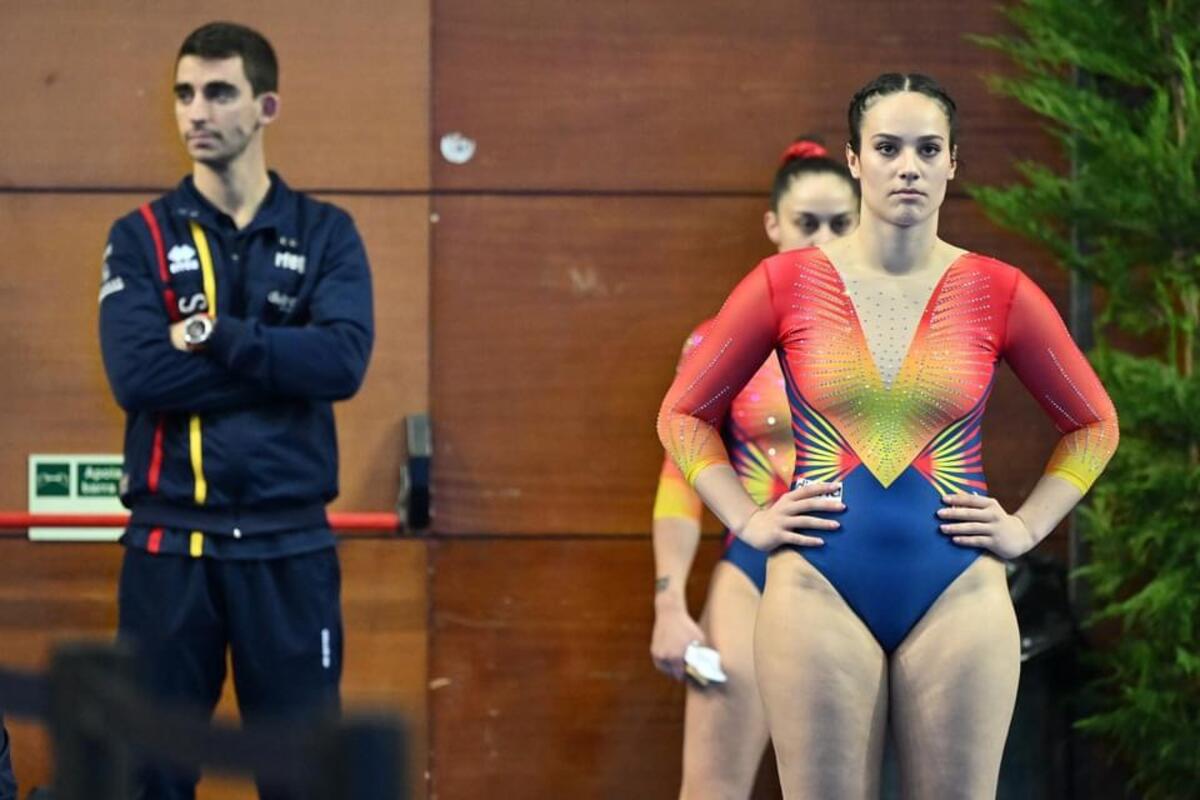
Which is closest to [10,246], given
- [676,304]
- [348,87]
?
[348,87]

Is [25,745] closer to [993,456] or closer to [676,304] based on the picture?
[676,304]

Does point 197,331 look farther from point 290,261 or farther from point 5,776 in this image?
point 5,776

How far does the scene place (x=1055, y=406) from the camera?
2977 millimetres

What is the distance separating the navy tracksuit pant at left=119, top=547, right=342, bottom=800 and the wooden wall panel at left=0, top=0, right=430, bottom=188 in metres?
1.28

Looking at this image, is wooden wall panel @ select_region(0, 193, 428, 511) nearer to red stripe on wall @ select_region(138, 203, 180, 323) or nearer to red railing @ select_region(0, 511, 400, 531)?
red railing @ select_region(0, 511, 400, 531)

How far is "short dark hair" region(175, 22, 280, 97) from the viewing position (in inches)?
159

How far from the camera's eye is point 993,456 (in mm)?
5031

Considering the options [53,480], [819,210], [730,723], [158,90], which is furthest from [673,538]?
[158,90]

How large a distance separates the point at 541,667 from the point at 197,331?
Answer: 152 cm

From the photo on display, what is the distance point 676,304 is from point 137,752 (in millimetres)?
3658

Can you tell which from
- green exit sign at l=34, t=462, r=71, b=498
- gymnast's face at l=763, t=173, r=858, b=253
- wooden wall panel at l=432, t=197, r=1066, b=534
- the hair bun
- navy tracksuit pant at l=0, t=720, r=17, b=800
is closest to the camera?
navy tracksuit pant at l=0, t=720, r=17, b=800

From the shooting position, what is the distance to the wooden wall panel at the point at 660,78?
4.91 metres

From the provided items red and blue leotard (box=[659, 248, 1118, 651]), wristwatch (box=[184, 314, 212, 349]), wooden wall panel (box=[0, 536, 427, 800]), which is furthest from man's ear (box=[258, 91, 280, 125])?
red and blue leotard (box=[659, 248, 1118, 651])

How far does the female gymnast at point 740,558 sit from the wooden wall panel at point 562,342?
0.61 meters
